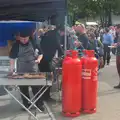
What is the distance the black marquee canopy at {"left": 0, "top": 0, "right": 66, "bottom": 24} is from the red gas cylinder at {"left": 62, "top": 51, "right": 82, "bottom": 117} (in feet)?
5.68

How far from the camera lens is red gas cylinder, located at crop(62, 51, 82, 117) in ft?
22.7

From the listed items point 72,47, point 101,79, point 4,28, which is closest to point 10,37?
point 4,28

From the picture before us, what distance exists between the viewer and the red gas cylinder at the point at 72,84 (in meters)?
6.91

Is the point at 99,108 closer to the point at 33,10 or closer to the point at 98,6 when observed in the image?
the point at 33,10

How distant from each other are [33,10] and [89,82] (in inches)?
92.3

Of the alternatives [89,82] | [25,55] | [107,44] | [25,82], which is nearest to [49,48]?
[25,55]

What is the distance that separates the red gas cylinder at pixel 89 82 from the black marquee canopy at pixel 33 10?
5.45 feet

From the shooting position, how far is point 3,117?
7121 mm

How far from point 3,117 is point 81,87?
1608 millimetres

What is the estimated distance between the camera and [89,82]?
7141mm

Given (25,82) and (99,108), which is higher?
(25,82)

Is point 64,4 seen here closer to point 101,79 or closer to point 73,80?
point 73,80

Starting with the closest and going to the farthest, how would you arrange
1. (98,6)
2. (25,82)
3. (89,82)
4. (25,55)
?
(25,82) < (89,82) < (25,55) < (98,6)

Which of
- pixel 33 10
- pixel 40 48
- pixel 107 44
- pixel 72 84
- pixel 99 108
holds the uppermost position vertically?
pixel 33 10
